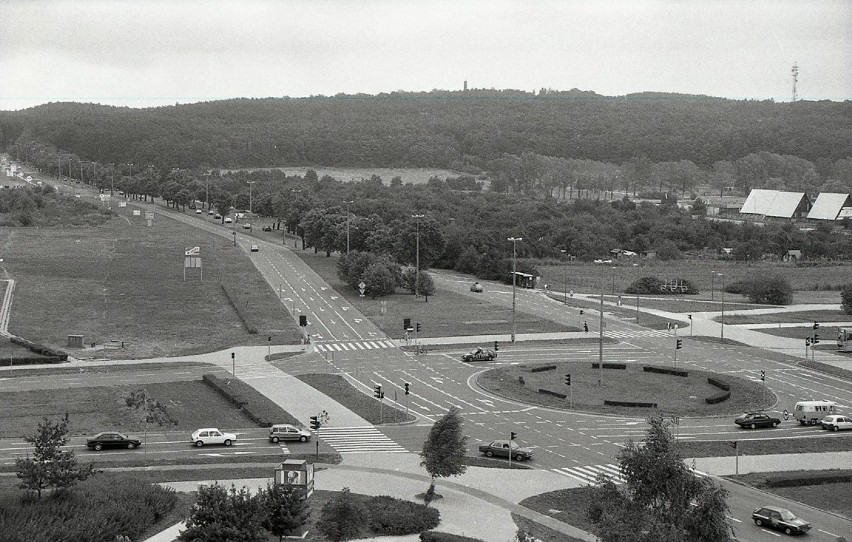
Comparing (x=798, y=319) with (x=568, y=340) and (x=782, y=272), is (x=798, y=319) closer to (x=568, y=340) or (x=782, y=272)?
(x=568, y=340)

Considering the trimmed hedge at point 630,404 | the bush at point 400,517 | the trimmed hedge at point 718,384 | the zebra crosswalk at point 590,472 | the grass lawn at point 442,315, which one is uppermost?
the grass lawn at point 442,315

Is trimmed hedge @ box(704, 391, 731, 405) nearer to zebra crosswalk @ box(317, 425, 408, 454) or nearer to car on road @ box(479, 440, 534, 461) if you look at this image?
car on road @ box(479, 440, 534, 461)

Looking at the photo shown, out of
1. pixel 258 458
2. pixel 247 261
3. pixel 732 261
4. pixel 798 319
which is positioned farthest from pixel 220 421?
pixel 732 261

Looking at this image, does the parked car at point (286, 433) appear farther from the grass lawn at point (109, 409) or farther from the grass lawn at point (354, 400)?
the grass lawn at point (354, 400)

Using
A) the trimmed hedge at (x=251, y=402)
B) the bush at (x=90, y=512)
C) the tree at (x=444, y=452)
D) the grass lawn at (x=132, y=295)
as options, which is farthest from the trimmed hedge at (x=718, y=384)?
the bush at (x=90, y=512)

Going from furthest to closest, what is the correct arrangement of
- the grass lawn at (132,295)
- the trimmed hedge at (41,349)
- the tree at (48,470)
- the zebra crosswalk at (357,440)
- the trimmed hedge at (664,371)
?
1. the grass lawn at (132,295)
2. the trimmed hedge at (41,349)
3. the trimmed hedge at (664,371)
4. the zebra crosswalk at (357,440)
5. the tree at (48,470)
